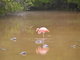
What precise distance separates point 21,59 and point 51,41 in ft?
10.1

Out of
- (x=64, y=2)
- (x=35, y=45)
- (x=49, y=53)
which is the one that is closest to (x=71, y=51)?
(x=49, y=53)

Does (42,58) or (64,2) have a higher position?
(42,58)

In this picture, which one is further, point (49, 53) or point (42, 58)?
point (49, 53)

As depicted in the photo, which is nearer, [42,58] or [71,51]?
[42,58]

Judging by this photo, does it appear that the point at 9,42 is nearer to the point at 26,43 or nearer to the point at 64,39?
the point at 26,43

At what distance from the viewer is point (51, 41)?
12094 millimetres

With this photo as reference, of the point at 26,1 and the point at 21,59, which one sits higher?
the point at 21,59

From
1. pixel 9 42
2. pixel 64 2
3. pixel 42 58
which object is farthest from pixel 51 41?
pixel 64 2

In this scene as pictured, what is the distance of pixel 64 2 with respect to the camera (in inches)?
1492

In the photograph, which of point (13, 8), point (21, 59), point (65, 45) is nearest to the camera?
point (21, 59)

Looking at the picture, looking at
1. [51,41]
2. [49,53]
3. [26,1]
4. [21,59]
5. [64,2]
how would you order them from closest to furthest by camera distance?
1. [21,59]
2. [49,53]
3. [51,41]
4. [26,1]
5. [64,2]

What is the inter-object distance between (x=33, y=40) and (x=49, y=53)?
7.93ft

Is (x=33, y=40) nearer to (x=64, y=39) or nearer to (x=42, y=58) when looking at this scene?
(x=64, y=39)

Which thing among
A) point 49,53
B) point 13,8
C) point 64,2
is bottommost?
point 64,2
